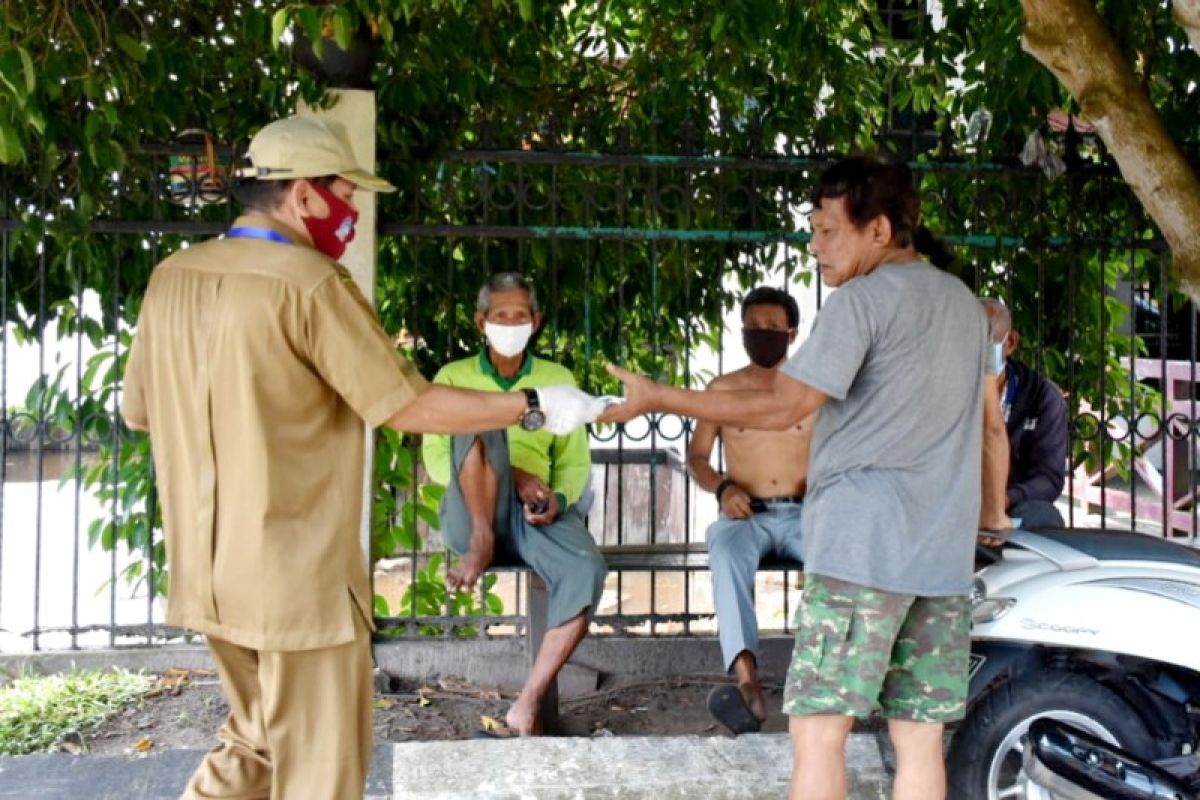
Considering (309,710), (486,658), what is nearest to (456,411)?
(309,710)

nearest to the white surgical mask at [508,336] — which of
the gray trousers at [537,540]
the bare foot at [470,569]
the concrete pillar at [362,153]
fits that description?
the gray trousers at [537,540]

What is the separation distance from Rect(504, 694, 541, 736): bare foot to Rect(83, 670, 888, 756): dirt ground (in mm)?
257

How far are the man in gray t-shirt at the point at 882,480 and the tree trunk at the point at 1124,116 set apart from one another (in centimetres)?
115

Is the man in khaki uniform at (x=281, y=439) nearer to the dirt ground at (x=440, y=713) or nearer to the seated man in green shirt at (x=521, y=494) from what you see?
the seated man in green shirt at (x=521, y=494)

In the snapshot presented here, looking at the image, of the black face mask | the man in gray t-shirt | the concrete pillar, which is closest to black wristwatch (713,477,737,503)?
the black face mask

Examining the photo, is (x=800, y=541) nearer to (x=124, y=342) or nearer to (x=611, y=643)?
(x=611, y=643)

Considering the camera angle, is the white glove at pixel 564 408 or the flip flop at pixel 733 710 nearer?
the white glove at pixel 564 408

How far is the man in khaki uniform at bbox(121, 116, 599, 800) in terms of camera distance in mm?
3002

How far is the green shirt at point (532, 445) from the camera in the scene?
5.30 meters

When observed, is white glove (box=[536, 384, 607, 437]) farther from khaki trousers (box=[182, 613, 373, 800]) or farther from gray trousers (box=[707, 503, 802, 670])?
gray trousers (box=[707, 503, 802, 670])

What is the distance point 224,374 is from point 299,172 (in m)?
0.49

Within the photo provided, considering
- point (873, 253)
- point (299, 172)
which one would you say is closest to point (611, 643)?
point (873, 253)

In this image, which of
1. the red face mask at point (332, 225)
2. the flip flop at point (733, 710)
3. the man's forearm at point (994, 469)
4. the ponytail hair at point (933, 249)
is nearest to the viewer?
the red face mask at point (332, 225)

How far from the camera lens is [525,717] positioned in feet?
16.5
